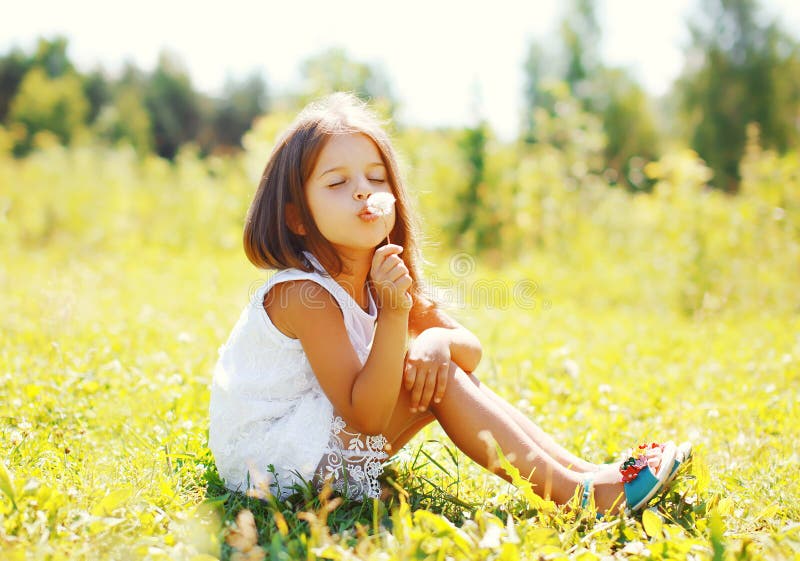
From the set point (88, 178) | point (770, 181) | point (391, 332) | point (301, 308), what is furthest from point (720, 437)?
point (88, 178)

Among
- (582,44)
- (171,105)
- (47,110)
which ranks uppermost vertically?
(582,44)

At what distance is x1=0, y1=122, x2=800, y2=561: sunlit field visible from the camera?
1.53 metres

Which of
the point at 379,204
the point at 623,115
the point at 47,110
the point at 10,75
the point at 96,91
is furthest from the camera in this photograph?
the point at 96,91

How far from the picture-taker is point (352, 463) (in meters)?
1.78

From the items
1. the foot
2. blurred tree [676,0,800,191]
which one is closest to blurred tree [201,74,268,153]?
blurred tree [676,0,800,191]

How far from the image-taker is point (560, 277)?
5.59 meters

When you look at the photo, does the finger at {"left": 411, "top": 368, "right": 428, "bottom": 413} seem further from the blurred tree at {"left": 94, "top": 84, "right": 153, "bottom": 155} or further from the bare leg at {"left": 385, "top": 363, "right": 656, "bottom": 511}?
the blurred tree at {"left": 94, "top": 84, "right": 153, "bottom": 155}

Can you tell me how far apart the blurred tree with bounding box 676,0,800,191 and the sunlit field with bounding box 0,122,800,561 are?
13.4 m

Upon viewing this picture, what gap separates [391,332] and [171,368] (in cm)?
148

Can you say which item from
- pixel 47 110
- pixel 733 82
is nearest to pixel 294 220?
pixel 47 110

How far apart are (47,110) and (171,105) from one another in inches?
392

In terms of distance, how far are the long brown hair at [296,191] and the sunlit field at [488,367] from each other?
557 millimetres

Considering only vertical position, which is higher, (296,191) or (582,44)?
(582,44)

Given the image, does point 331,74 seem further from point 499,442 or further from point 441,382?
point 499,442
